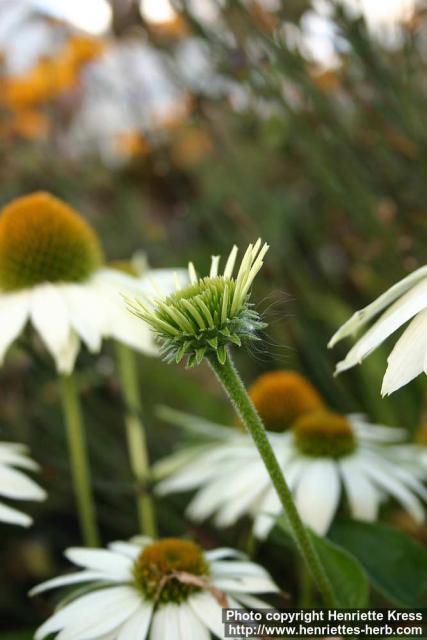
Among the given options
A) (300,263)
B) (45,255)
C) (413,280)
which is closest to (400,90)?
(300,263)

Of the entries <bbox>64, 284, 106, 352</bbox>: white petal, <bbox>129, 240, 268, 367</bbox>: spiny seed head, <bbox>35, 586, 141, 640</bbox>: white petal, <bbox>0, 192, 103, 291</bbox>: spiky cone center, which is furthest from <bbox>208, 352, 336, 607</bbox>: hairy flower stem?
<bbox>0, 192, 103, 291</bbox>: spiky cone center

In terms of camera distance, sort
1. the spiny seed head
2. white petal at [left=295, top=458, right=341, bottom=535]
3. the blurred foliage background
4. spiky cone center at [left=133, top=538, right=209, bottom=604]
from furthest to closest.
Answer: the blurred foliage background < white petal at [left=295, top=458, right=341, bottom=535] < spiky cone center at [left=133, top=538, right=209, bottom=604] < the spiny seed head

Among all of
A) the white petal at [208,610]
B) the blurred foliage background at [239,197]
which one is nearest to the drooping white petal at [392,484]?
the blurred foliage background at [239,197]

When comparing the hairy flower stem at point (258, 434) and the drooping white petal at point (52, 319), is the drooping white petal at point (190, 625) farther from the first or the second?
the drooping white petal at point (52, 319)

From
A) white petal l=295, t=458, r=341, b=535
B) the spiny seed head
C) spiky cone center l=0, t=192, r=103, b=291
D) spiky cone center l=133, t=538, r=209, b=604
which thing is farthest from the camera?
spiky cone center l=0, t=192, r=103, b=291

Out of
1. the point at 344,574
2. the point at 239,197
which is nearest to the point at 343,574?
the point at 344,574

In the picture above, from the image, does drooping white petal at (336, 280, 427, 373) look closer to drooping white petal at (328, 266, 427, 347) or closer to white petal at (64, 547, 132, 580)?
drooping white petal at (328, 266, 427, 347)

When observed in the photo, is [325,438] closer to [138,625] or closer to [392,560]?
[392,560]
